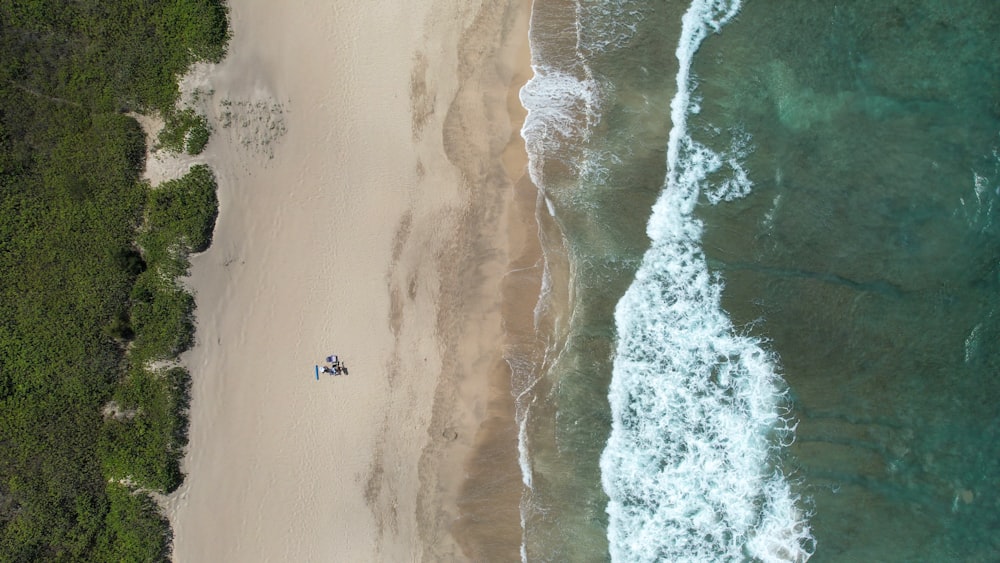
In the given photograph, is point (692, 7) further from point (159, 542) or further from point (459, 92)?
point (159, 542)

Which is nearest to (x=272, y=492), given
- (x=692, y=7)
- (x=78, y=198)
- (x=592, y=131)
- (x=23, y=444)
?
(x=23, y=444)

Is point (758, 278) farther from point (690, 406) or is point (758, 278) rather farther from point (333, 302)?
point (333, 302)

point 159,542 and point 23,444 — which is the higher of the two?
point 23,444

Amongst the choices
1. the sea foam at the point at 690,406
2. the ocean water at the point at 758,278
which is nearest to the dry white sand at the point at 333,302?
the ocean water at the point at 758,278

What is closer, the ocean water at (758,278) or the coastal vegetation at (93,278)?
the coastal vegetation at (93,278)

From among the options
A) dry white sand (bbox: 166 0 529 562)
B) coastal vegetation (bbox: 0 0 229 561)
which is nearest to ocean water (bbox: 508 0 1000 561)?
dry white sand (bbox: 166 0 529 562)

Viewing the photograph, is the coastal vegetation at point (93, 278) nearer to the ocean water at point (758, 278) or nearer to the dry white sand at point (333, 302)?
the dry white sand at point (333, 302)

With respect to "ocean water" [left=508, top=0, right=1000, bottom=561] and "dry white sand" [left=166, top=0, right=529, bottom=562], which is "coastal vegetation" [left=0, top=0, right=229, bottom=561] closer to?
"dry white sand" [left=166, top=0, right=529, bottom=562]
